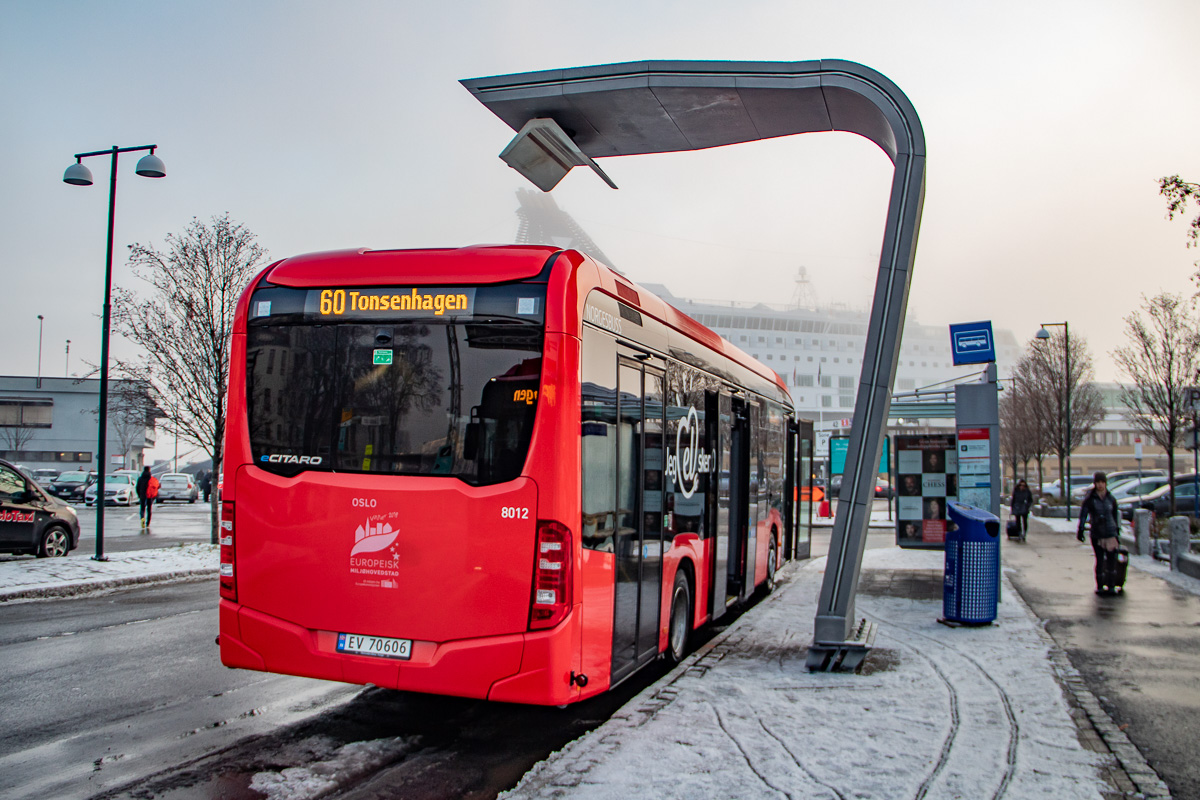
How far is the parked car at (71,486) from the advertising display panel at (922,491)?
3650 cm

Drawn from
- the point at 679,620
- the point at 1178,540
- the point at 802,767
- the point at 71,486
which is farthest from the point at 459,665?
the point at 71,486

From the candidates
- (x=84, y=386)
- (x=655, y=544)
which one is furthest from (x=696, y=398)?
(x=84, y=386)

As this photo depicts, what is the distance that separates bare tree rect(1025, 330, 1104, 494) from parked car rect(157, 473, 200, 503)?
37981 millimetres

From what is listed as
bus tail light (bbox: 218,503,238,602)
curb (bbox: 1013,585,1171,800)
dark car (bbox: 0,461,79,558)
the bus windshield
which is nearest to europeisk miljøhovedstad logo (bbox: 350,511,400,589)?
the bus windshield

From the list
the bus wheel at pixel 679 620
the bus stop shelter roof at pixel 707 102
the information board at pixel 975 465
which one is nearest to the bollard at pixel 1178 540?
the information board at pixel 975 465

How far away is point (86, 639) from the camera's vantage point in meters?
9.00

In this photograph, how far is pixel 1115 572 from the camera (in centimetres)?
1268

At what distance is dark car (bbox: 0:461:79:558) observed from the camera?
50.0 feet

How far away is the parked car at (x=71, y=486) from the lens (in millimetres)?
42188

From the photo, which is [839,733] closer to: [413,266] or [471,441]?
[471,441]

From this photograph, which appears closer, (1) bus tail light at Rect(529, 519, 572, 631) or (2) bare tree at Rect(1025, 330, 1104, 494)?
(1) bus tail light at Rect(529, 519, 572, 631)

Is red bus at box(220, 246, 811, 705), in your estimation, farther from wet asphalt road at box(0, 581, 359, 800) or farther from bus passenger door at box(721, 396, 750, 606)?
bus passenger door at box(721, 396, 750, 606)

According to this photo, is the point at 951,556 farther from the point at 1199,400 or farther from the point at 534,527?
the point at 1199,400

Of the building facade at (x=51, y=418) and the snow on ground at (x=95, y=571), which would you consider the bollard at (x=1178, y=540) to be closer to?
the snow on ground at (x=95, y=571)
